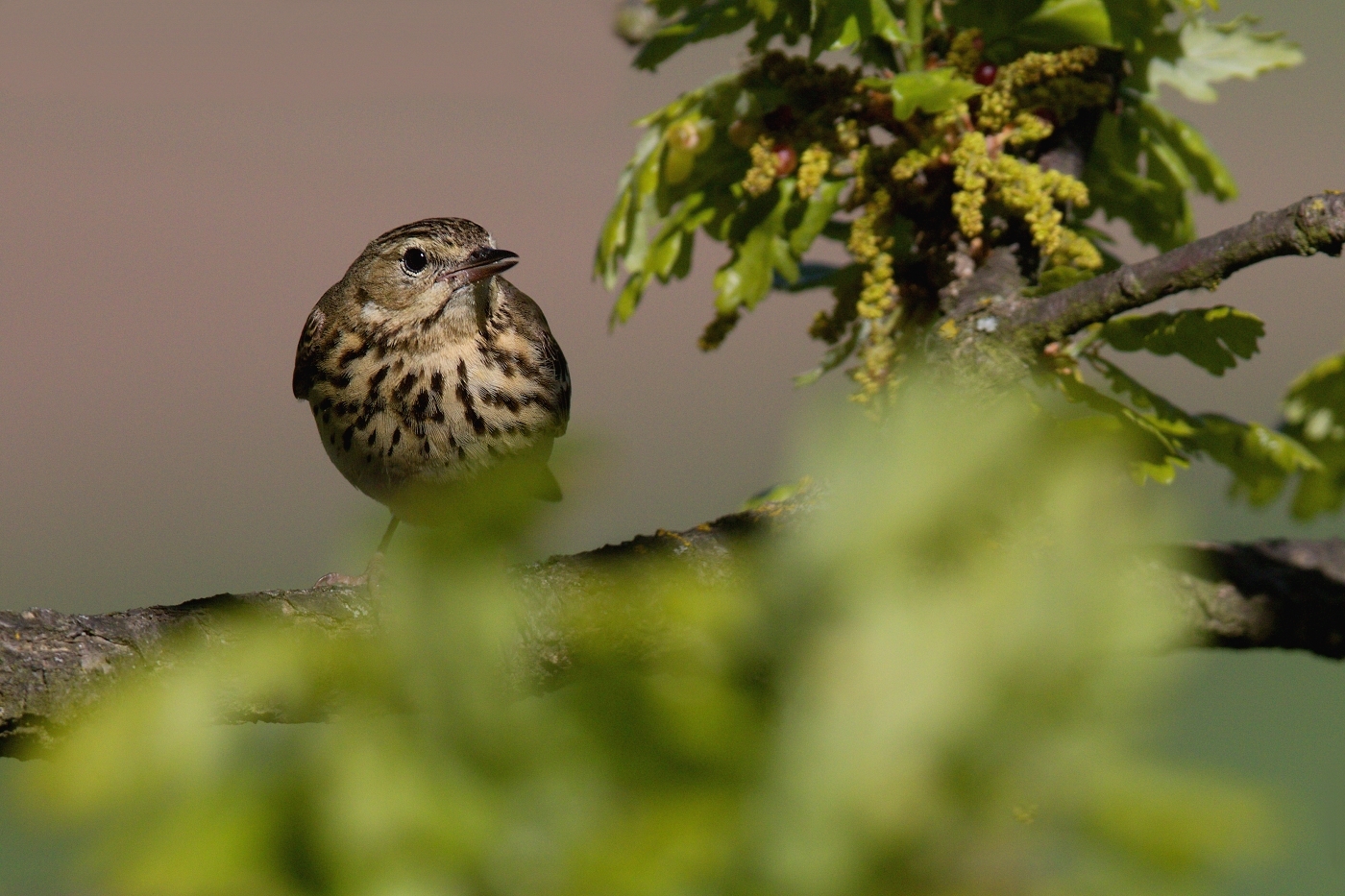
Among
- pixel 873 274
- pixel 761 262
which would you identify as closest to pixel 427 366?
pixel 761 262

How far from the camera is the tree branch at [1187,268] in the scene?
2.37 metres

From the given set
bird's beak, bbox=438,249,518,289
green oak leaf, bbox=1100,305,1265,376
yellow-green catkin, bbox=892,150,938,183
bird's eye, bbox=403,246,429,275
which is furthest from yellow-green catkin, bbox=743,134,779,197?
bird's eye, bbox=403,246,429,275

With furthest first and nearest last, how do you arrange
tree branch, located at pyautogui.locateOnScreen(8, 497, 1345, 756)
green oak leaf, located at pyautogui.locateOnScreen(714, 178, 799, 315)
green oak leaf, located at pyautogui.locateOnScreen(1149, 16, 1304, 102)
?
1. green oak leaf, located at pyautogui.locateOnScreen(1149, 16, 1304, 102)
2. green oak leaf, located at pyautogui.locateOnScreen(714, 178, 799, 315)
3. tree branch, located at pyautogui.locateOnScreen(8, 497, 1345, 756)

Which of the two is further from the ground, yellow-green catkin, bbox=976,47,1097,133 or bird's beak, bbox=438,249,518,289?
yellow-green catkin, bbox=976,47,1097,133

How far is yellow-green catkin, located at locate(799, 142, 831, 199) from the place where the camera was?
3.00m

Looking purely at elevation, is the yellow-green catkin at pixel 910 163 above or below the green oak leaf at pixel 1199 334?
above

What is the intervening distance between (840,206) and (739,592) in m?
2.14

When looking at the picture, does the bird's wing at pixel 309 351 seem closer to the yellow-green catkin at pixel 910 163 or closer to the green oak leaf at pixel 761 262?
the green oak leaf at pixel 761 262

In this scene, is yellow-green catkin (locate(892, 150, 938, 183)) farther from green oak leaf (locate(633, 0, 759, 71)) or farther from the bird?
the bird

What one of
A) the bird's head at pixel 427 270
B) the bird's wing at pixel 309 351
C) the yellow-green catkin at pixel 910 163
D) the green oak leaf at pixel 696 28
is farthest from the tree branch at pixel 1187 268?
the bird's wing at pixel 309 351

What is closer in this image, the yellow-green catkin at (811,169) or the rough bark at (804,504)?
the rough bark at (804,504)

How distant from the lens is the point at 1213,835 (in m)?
0.96

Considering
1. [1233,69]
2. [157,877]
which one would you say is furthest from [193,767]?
[1233,69]

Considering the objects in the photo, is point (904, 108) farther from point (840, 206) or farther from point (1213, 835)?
point (1213, 835)
